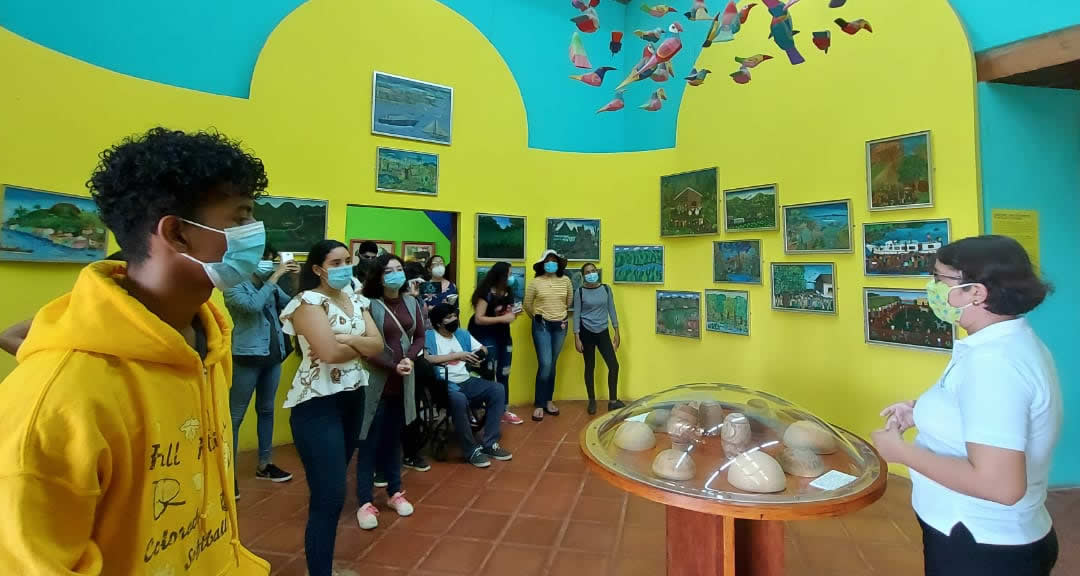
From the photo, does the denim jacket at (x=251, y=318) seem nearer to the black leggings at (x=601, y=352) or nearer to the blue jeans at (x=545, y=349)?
the blue jeans at (x=545, y=349)

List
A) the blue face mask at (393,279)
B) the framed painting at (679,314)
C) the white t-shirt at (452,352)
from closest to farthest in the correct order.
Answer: the blue face mask at (393,279), the white t-shirt at (452,352), the framed painting at (679,314)

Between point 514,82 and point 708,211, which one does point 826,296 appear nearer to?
point 708,211

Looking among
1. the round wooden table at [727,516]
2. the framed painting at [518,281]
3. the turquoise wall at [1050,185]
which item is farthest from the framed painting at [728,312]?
the round wooden table at [727,516]

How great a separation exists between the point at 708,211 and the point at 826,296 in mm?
1432

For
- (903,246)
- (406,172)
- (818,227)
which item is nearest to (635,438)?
(903,246)

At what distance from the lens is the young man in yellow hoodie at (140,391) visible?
0.72 metres

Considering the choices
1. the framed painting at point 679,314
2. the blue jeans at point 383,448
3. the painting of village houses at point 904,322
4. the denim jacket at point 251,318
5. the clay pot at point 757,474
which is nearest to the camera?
the clay pot at point 757,474

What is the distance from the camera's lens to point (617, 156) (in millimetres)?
5770

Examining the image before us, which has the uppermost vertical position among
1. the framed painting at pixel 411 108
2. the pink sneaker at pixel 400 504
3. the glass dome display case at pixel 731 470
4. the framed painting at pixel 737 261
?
the framed painting at pixel 411 108

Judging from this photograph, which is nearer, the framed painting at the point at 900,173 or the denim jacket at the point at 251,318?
the denim jacket at the point at 251,318

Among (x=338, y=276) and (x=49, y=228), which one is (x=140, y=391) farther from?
(x=49, y=228)

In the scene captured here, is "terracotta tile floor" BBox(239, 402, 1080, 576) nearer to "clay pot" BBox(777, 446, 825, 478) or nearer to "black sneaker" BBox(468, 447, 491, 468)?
"black sneaker" BBox(468, 447, 491, 468)

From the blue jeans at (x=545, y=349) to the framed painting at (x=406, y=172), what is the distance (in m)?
1.80

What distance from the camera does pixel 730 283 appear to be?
488cm
